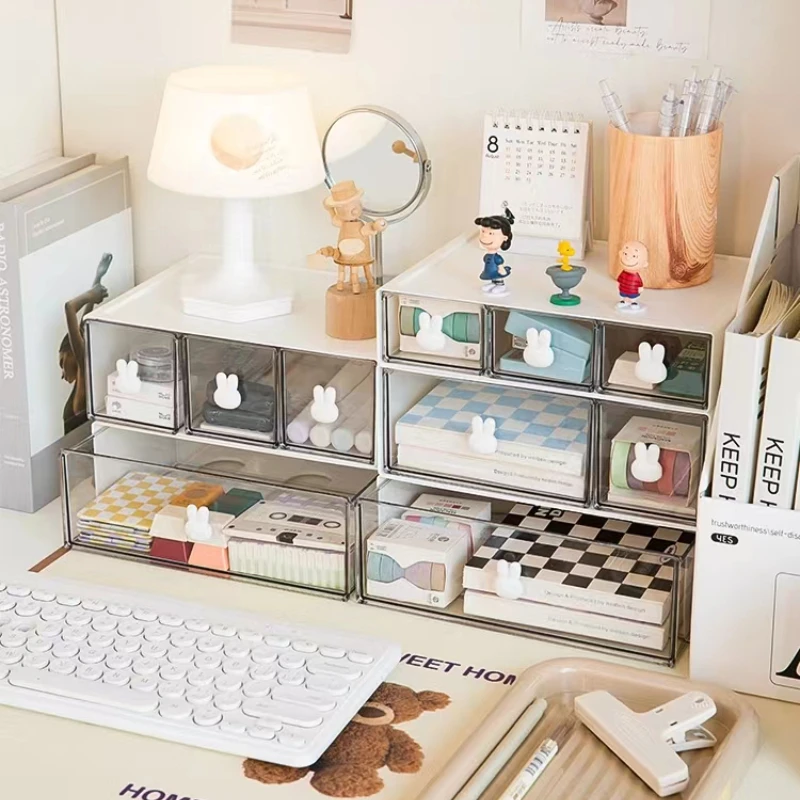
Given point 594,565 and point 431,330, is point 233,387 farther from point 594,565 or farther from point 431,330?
point 594,565

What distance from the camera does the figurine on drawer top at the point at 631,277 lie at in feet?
5.13

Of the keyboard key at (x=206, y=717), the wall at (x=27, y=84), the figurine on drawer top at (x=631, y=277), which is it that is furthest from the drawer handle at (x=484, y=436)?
the wall at (x=27, y=84)

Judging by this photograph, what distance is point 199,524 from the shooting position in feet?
5.80

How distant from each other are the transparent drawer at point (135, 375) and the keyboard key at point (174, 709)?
467 mm

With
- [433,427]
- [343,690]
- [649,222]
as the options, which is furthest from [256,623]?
[649,222]

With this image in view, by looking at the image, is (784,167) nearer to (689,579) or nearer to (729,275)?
(729,275)

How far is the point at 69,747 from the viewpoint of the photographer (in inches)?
55.6

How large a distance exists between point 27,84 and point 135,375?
465mm

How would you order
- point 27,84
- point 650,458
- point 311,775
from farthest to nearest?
point 27,84
point 650,458
point 311,775

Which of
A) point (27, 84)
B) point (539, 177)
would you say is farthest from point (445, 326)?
point (27, 84)

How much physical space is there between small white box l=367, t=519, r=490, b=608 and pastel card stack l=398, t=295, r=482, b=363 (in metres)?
0.22

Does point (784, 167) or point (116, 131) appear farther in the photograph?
point (116, 131)

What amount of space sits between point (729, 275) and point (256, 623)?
2.24ft

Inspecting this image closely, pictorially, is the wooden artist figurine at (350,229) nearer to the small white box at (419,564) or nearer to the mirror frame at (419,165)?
the mirror frame at (419,165)
